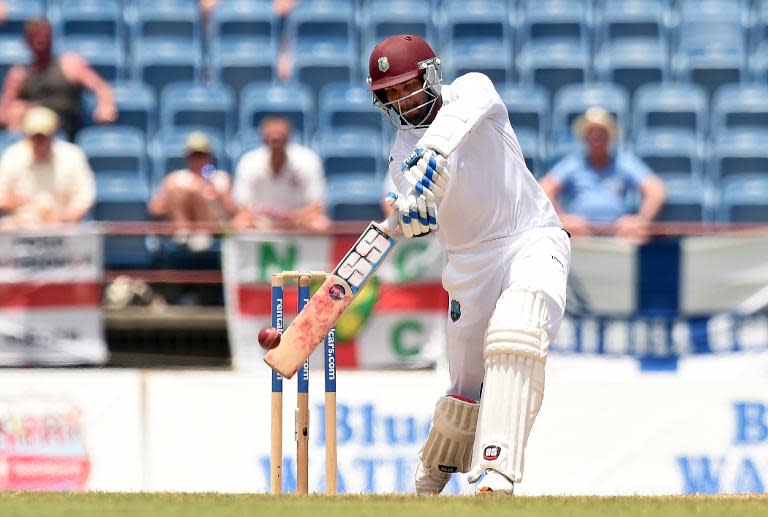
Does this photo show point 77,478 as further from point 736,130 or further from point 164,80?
point 736,130

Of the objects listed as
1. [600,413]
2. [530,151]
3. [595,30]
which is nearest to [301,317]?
[600,413]

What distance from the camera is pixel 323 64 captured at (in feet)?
37.5

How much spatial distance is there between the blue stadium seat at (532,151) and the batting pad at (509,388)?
510 centimetres

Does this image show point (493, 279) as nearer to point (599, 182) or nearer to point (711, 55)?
point (599, 182)

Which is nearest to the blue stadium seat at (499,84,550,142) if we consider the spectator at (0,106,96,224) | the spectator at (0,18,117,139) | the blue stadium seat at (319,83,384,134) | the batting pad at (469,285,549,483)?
the blue stadium seat at (319,83,384,134)

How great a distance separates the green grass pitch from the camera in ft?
15.1

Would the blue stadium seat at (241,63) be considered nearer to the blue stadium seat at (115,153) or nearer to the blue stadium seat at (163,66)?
the blue stadium seat at (163,66)

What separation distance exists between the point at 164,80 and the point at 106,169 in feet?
3.87

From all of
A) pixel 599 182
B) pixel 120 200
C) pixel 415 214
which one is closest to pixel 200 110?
pixel 120 200

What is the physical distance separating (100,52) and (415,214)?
272 inches

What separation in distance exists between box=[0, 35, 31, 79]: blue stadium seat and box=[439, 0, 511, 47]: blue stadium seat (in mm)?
3142

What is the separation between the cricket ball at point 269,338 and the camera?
5398 mm

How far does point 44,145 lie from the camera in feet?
31.4

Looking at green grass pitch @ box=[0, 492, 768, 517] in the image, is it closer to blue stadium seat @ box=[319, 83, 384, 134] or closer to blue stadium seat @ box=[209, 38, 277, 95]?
blue stadium seat @ box=[319, 83, 384, 134]
